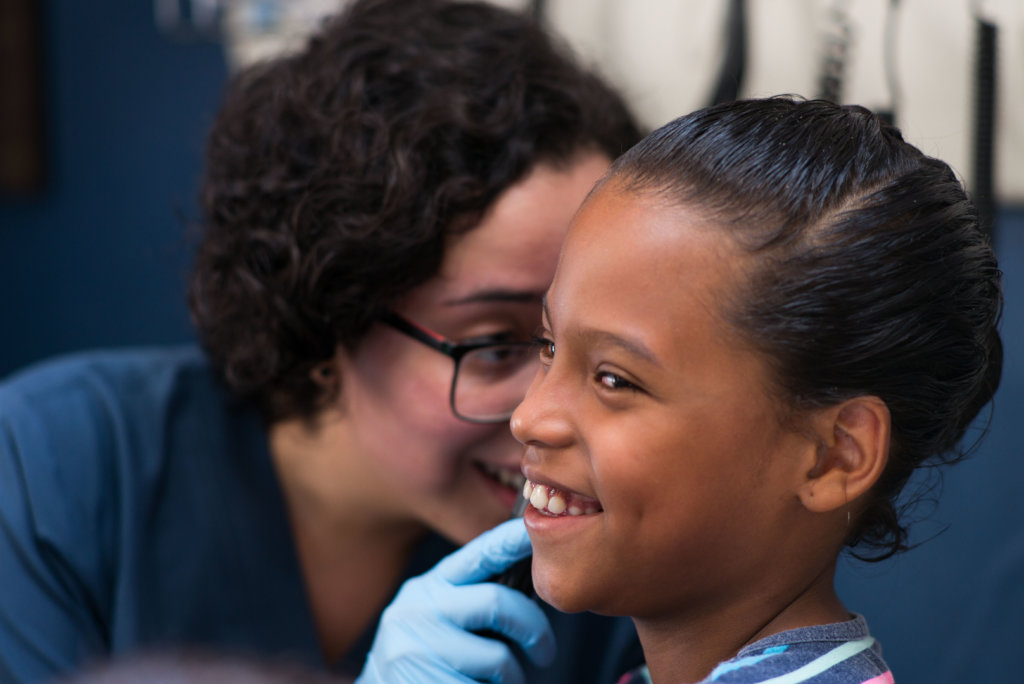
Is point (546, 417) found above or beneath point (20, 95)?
above

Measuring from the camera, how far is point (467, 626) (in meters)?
0.84

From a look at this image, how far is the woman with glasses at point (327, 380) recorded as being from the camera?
97 cm

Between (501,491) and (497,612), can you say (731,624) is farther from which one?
(501,491)

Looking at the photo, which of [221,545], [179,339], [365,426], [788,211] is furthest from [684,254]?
[179,339]

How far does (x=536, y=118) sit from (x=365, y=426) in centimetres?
37

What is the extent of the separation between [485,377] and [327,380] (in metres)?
0.23

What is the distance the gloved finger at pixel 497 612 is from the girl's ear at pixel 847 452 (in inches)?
12.4

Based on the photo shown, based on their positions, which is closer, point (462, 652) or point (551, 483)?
point (551, 483)

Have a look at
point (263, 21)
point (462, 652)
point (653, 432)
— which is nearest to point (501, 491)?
point (462, 652)

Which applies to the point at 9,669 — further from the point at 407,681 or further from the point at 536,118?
the point at 536,118

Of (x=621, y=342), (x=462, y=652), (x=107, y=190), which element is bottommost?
(x=107, y=190)

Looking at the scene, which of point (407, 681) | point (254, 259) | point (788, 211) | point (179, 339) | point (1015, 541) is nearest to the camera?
point (788, 211)

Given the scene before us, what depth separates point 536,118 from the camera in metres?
0.99

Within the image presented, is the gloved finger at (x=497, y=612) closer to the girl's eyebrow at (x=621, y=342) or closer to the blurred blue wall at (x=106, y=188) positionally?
the girl's eyebrow at (x=621, y=342)
